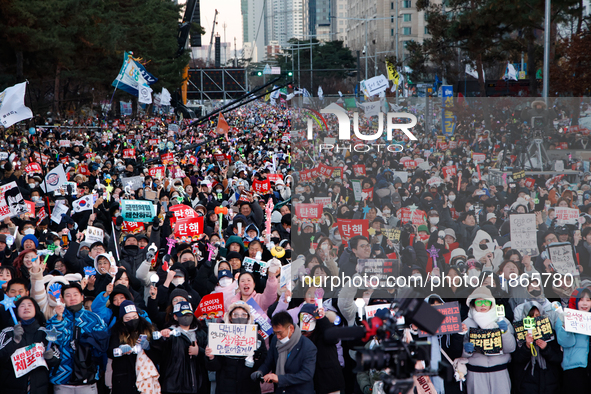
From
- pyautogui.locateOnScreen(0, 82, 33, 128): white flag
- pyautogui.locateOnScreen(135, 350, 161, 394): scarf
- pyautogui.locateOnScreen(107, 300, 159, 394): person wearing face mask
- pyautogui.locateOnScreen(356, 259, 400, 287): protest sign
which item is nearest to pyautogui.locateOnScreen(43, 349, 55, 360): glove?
pyautogui.locateOnScreen(107, 300, 159, 394): person wearing face mask

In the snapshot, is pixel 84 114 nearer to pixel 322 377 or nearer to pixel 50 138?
pixel 50 138

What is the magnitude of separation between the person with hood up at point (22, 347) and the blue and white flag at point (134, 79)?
18602 mm

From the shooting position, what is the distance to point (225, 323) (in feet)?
19.2

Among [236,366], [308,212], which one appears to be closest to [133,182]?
[308,212]

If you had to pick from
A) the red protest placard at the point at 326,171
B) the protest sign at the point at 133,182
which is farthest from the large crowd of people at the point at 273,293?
the red protest placard at the point at 326,171

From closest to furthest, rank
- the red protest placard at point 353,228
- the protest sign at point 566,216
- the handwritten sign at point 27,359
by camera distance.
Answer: the handwritten sign at point 27,359 < the red protest placard at point 353,228 < the protest sign at point 566,216

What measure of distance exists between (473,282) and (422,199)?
5614 millimetres

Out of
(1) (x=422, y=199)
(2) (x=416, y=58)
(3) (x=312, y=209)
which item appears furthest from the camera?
(2) (x=416, y=58)

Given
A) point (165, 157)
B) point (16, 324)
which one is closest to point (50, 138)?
point (165, 157)

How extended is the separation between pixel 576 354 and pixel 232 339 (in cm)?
300

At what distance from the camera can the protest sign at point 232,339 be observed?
19.1 feet

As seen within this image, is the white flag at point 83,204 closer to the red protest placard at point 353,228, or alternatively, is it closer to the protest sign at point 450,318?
the red protest placard at point 353,228

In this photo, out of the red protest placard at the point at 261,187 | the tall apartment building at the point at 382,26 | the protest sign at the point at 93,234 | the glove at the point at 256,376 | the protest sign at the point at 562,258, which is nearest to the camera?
the glove at the point at 256,376

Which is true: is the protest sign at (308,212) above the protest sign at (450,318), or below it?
above
